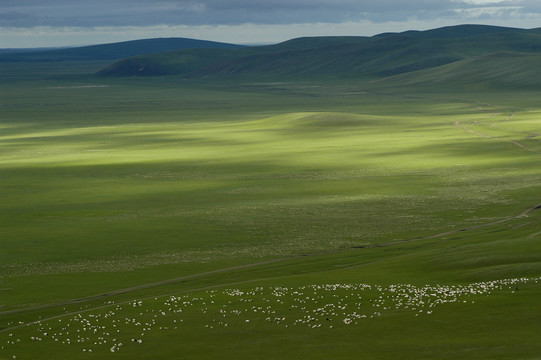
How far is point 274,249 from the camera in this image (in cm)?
6134

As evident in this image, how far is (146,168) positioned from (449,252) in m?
58.9

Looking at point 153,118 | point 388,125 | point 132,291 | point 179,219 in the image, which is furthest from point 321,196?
point 153,118

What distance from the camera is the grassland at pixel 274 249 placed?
37.5 m

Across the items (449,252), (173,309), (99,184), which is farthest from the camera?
(99,184)

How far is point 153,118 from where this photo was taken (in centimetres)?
19300

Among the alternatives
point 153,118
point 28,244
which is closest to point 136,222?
point 28,244

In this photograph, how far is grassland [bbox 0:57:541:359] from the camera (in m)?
37.5

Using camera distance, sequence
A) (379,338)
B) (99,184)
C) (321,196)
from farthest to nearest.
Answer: (99,184) → (321,196) → (379,338)

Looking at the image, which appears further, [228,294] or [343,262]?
[343,262]

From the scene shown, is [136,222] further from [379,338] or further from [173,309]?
[379,338]

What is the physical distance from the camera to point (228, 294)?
151ft

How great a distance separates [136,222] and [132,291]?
22519mm

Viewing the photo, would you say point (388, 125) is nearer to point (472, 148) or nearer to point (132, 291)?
point (472, 148)

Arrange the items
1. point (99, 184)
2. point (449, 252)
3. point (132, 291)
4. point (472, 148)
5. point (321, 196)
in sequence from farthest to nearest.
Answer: point (472, 148) → point (99, 184) → point (321, 196) → point (449, 252) → point (132, 291)
